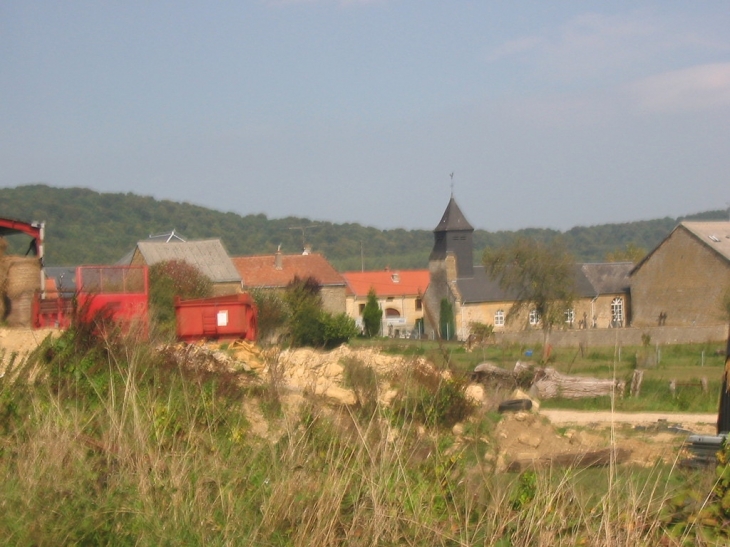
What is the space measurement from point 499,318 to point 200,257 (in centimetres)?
2675

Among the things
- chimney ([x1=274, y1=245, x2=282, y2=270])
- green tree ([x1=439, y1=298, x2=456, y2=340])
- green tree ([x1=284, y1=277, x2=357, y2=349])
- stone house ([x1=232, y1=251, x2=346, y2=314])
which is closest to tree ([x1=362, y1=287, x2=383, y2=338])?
stone house ([x1=232, y1=251, x2=346, y2=314])

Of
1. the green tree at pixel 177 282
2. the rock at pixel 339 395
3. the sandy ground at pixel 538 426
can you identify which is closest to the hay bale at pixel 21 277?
the sandy ground at pixel 538 426

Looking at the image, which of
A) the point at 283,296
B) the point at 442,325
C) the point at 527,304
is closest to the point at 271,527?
the point at 283,296

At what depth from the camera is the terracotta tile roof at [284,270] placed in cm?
6269

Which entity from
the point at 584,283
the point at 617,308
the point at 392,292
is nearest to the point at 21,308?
the point at 584,283

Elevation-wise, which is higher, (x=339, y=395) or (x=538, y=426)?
(x=339, y=395)

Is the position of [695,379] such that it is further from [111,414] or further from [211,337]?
[111,414]

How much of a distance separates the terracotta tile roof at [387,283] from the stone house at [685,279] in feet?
93.6

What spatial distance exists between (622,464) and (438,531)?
311cm

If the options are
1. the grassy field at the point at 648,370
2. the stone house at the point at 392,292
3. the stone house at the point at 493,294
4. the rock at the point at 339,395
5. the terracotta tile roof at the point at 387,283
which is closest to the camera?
the rock at the point at 339,395

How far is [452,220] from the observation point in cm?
7506

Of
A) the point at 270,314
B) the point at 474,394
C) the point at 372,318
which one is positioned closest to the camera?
the point at 474,394

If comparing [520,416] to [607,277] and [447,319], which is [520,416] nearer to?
[447,319]

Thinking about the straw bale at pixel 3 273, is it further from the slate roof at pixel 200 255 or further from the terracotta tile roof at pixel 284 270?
the terracotta tile roof at pixel 284 270
